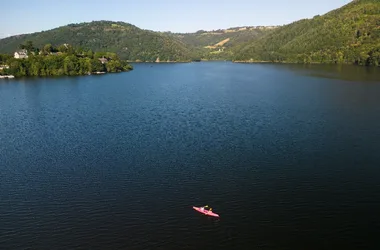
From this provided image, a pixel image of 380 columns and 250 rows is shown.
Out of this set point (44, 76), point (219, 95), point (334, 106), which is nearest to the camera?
point (334, 106)

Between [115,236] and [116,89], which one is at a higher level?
[116,89]

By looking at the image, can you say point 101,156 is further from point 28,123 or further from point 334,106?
point 334,106

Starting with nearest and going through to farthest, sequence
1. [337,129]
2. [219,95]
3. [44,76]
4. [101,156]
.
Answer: [101,156] → [337,129] → [219,95] → [44,76]

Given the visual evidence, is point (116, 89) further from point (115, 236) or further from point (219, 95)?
point (115, 236)

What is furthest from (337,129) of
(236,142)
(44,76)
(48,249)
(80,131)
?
(44,76)

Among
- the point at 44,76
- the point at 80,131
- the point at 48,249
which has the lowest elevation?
the point at 48,249

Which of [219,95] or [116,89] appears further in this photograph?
[116,89]
